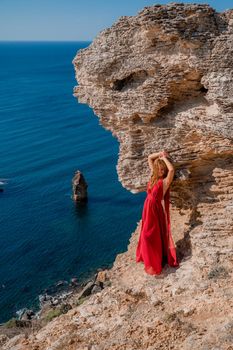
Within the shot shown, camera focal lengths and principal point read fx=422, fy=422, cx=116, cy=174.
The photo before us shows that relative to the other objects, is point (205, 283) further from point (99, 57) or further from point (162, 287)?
point (99, 57)

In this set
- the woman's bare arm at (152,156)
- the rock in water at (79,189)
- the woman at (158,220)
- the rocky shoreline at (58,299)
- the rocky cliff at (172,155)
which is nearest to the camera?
the rocky cliff at (172,155)

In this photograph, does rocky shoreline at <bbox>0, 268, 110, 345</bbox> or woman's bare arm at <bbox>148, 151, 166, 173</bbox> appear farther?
rocky shoreline at <bbox>0, 268, 110, 345</bbox>

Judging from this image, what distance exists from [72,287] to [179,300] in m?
27.8

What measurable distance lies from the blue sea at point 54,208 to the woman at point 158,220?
83.2ft

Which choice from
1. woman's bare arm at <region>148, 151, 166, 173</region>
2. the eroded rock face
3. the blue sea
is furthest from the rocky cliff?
the blue sea

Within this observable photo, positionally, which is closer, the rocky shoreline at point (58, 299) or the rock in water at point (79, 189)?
the rocky shoreline at point (58, 299)

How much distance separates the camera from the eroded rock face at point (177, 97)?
14938 millimetres

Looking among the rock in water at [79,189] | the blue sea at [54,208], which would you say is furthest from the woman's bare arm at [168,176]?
the rock in water at [79,189]

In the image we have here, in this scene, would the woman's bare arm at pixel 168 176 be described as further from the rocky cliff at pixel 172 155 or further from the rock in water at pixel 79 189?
the rock in water at pixel 79 189

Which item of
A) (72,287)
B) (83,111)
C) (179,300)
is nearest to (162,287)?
(179,300)

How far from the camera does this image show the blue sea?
145 feet

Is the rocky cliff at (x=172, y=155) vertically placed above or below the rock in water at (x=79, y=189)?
above

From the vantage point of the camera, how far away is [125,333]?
14227 mm

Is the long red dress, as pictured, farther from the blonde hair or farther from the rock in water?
the rock in water
